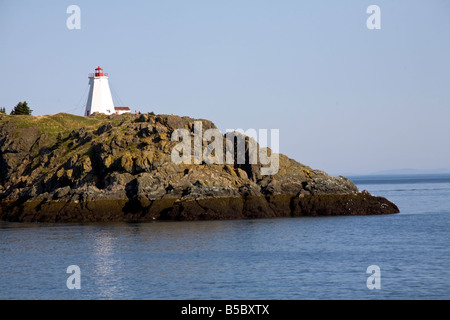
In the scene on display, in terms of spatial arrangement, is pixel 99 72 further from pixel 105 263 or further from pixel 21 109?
pixel 105 263

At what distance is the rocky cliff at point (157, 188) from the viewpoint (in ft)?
204

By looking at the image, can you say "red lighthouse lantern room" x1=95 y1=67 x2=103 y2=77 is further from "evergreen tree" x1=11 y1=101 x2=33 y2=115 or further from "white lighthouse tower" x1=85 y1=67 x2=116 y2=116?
"evergreen tree" x1=11 y1=101 x2=33 y2=115

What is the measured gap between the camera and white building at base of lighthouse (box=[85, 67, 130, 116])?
326ft

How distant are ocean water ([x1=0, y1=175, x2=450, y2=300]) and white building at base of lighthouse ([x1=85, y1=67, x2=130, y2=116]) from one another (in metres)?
42.2

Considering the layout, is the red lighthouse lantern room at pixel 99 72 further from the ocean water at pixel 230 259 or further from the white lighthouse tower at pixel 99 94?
the ocean water at pixel 230 259

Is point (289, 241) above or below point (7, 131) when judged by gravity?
below

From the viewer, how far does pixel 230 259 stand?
131ft

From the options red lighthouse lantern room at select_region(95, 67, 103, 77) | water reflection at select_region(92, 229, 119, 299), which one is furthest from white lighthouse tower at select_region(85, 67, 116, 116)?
water reflection at select_region(92, 229, 119, 299)

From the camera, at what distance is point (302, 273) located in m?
35.2

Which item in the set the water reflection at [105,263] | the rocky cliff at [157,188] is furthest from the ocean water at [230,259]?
the rocky cliff at [157,188]
